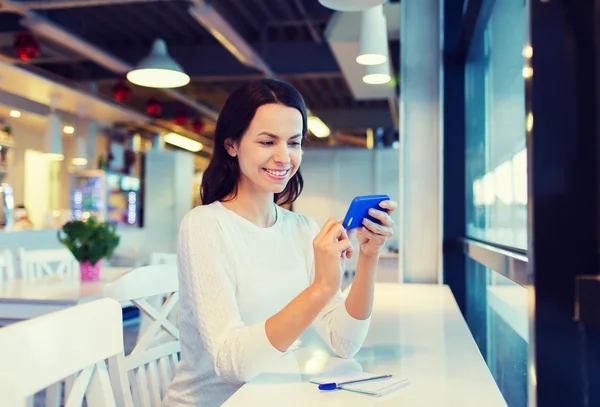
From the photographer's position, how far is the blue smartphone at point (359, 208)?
138 cm

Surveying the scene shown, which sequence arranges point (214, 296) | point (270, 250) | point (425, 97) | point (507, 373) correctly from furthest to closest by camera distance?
1. point (425, 97)
2. point (507, 373)
3. point (270, 250)
4. point (214, 296)

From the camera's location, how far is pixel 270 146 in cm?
156

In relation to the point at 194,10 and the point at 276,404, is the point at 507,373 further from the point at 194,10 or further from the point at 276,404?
the point at 194,10

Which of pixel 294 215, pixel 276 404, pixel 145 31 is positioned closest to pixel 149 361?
pixel 294 215

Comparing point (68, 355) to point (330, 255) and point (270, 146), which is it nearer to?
point (330, 255)

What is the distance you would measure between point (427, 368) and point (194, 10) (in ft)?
14.6

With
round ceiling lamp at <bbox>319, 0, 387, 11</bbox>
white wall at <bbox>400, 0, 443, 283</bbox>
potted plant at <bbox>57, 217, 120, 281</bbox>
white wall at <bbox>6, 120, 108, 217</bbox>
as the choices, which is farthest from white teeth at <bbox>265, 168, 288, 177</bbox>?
white wall at <bbox>6, 120, 108, 217</bbox>

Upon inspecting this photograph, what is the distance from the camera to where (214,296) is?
139 centimetres

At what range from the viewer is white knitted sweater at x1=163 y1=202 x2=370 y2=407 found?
1332mm

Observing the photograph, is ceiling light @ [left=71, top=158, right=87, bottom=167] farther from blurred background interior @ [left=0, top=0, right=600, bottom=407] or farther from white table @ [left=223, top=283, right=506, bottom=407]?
white table @ [left=223, top=283, right=506, bottom=407]

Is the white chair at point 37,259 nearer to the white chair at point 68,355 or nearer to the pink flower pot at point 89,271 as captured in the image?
the pink flower pot at point 89,271

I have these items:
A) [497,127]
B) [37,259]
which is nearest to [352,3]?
[497,127]

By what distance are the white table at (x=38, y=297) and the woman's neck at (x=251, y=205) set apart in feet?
5.63

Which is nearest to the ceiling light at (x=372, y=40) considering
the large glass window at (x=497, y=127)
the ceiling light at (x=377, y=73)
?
the ceiling light at (x=377, y=73)
